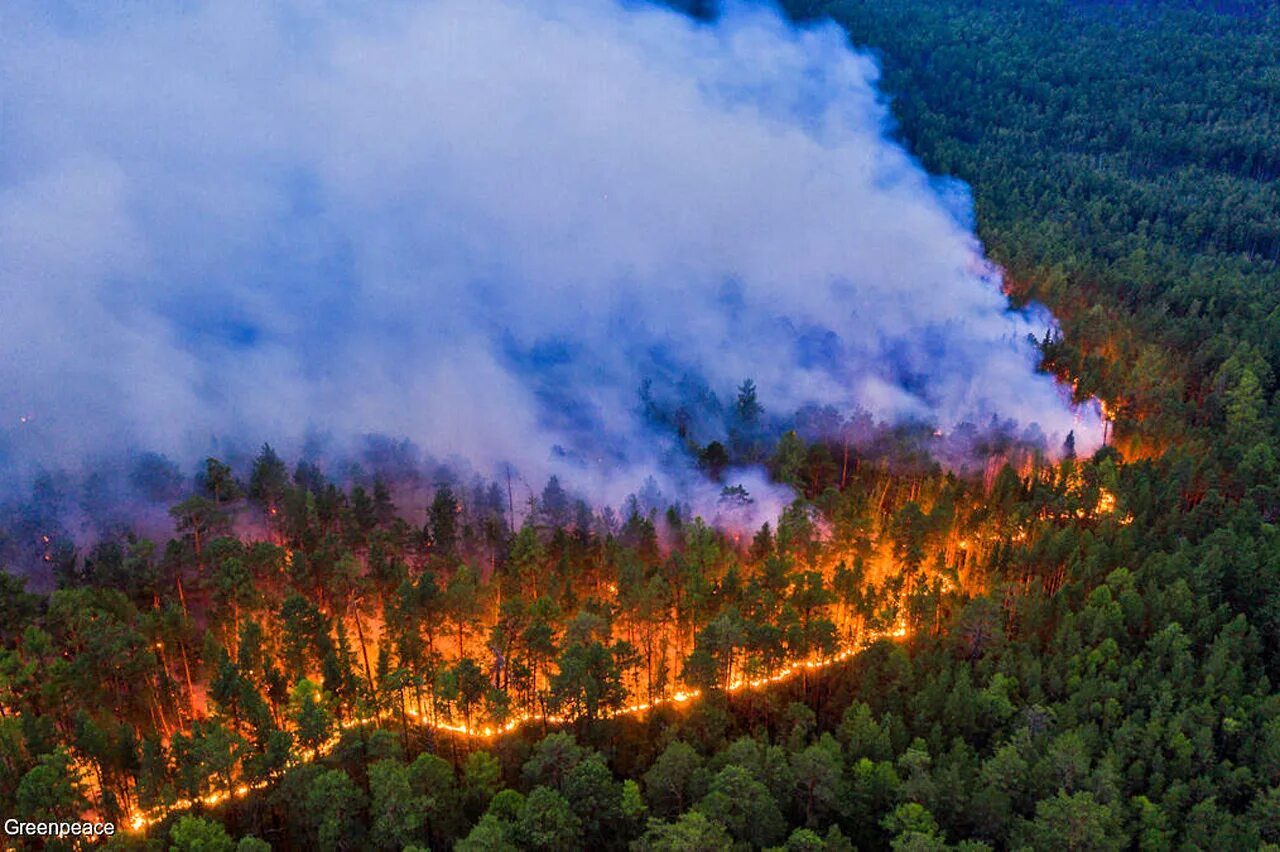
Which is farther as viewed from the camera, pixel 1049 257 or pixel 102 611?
pixel 1049 257

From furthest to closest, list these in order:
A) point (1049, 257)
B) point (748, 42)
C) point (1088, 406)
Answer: point (748, 42) < point (1049, 257) < point (1088, 406)

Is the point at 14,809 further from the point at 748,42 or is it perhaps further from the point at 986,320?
the point at 748,42

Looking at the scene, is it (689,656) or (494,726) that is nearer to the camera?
(494,726)

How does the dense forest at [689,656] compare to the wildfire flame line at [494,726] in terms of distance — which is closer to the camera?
the dense forest at [689,656]

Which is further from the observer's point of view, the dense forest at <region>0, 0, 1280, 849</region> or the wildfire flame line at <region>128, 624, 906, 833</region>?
the wildfire flame line at <region>128, 624, 906, 833</region>

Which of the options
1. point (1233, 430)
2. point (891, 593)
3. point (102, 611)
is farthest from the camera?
point (1233, 430)

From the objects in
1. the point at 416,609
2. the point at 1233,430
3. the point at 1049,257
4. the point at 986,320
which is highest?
the point at 1049,257

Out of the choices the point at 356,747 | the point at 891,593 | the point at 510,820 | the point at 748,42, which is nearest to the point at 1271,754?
the point at 891,593

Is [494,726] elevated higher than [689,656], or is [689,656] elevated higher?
[689,656]
